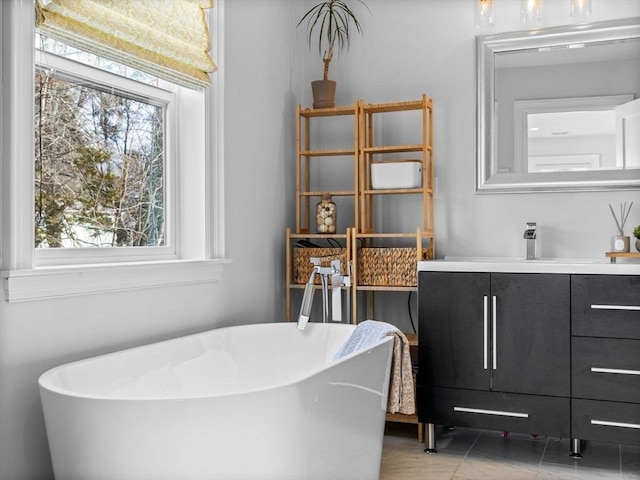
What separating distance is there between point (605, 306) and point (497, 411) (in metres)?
0.63

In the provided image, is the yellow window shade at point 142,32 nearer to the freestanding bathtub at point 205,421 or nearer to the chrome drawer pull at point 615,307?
the freestanding bathtub at point 205,421

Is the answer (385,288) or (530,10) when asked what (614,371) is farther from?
(530,10)

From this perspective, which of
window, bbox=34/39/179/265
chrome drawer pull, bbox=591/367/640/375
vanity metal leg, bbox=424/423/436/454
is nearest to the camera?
window, bbox=34/39/179/265

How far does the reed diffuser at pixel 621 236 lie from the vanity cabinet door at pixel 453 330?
2.24 feet

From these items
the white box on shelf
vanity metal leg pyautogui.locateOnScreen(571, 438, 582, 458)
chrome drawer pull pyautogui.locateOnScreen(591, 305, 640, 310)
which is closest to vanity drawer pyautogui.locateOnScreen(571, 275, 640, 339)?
chrome drawer pull pyautogui.locateOnScreen(591, 305, 640, 310)

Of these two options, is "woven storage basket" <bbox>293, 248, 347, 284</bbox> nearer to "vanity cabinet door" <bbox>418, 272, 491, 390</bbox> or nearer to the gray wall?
the gray wall

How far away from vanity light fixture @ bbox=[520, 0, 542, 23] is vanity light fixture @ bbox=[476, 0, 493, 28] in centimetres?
15

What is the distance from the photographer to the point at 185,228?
9.66 ft

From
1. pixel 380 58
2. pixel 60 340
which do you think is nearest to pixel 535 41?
pixel 380 58

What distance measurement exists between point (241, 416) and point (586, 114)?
7.82 ft

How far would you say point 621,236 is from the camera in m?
3.07

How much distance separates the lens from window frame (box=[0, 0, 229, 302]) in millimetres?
1966

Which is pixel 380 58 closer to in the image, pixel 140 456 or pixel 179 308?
pixel 179 308

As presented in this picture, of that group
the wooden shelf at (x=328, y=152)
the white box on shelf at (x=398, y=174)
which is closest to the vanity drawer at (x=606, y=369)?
the white box on shelf at (x=398, y=174)
